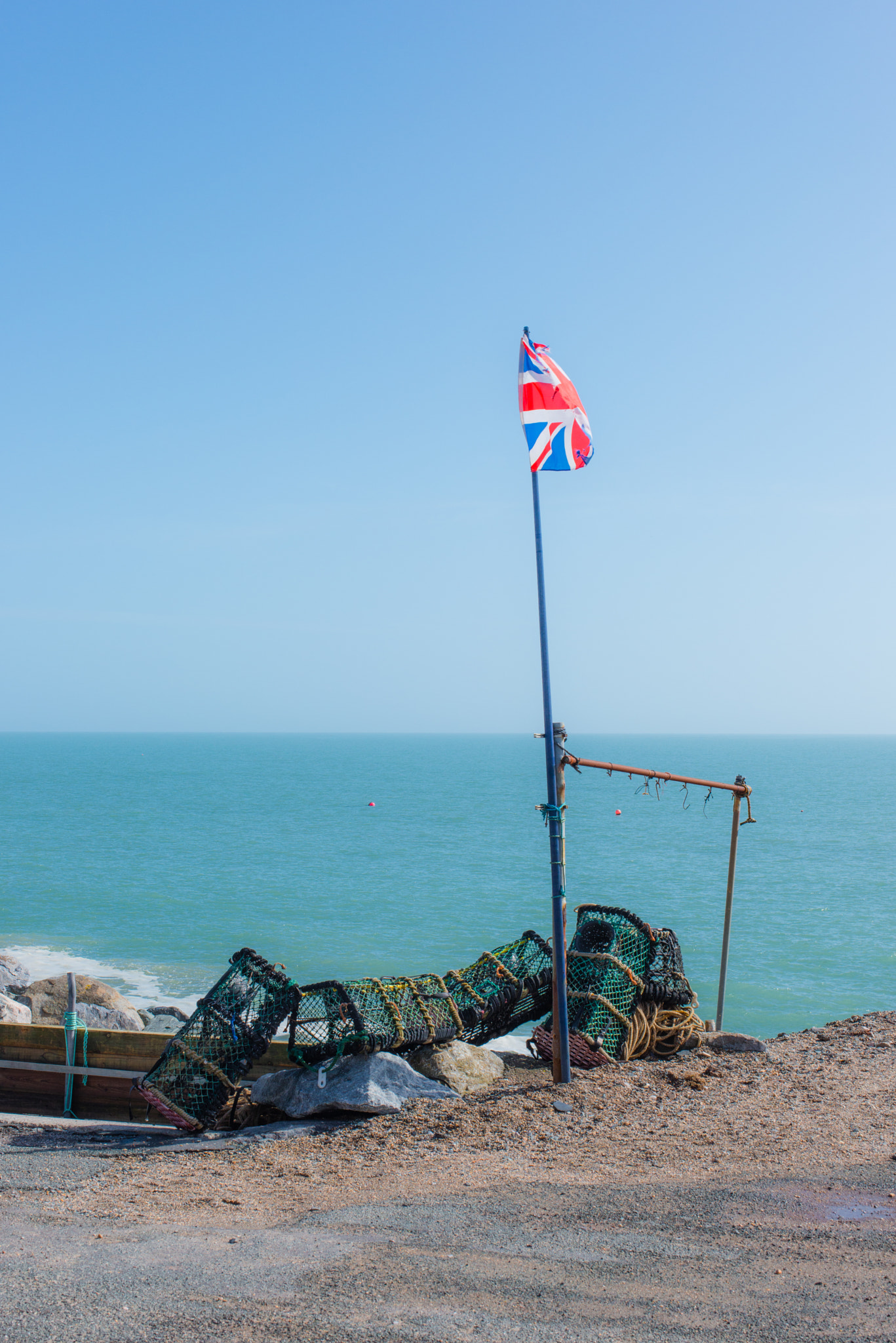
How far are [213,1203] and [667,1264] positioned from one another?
10.2 ft

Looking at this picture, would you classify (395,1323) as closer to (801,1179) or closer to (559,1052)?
(801,1179)

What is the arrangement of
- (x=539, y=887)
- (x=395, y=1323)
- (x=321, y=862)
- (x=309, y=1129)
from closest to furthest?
(x=395, y=1323), (x=309, y=1129), (x=539, y=887), (x=321, y=862)

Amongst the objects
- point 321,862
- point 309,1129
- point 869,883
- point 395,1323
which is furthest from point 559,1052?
point 321,862

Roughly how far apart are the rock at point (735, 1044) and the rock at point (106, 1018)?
32.9 feet

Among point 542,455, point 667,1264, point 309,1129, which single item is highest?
point 542,455

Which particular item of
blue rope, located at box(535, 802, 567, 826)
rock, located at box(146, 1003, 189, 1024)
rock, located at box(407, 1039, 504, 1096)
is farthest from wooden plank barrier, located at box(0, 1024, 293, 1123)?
rock, located at box(146, 1003, 189, 1024)

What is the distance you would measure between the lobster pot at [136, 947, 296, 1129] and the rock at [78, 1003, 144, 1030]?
303 inches

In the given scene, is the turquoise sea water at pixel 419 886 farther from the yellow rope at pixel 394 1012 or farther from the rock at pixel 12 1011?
the yellow rope at pixel 394 1012

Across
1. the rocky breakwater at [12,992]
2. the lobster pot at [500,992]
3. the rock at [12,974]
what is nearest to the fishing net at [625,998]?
the lobster pot at [500,992]

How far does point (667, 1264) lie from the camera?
Result: 5.31 metres

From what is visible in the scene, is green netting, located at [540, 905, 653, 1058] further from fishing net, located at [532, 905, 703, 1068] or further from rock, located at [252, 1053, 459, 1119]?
rock, located at [252, 1053, 459, 1119]

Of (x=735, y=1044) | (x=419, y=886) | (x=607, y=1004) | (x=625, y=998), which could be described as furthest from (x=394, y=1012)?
(x=419, y=886)

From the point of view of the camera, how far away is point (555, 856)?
30.8 feet

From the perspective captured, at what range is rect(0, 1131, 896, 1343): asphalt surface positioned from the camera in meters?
4.61
